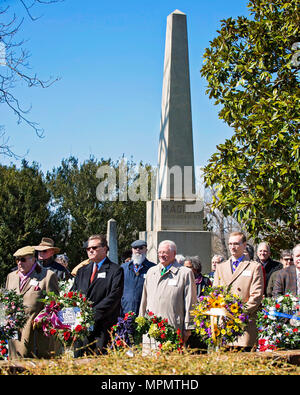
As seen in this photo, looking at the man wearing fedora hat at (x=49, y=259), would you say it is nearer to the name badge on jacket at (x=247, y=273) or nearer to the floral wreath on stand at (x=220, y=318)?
the name badge on jacket at (x=247, y=273)

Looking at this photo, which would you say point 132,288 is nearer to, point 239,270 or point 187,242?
point 239,270

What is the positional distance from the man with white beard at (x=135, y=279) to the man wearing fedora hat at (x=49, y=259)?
1424 mm

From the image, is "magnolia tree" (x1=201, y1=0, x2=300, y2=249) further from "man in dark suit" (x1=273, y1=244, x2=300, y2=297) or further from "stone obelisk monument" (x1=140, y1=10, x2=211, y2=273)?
"man in dark suit" (x1=273, y1=244, x2=300, y2=297)

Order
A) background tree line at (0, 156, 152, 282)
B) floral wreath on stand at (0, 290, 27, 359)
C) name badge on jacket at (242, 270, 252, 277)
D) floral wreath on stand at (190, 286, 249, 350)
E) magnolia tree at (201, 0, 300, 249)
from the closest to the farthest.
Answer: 1. floral wreath on stand at (190, 286, 249, 350)
2. floral wreath on stand at (0, 290, 27, 359)
3. name badge on jacket at (242, 270, 252, 277)
4. magnolia tree at (201, 0, 300, 249)
5. background tree line at (0, 156, 152, 282)

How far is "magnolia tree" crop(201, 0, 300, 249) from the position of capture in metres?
10.3

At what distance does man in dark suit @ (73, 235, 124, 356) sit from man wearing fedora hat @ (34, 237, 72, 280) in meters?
2.27

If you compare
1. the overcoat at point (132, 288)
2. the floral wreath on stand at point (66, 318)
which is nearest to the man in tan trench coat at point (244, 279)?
the overcoat at point (132, 288)

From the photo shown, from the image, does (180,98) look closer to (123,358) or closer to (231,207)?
(231,207)

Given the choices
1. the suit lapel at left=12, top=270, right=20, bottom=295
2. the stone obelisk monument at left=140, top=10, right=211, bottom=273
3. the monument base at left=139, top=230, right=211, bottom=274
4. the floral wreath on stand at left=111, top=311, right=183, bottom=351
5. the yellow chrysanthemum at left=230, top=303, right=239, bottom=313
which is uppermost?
the stone obelisk monument at left=140, top=10, right=211, bottom=273

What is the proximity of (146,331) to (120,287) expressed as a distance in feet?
2.41

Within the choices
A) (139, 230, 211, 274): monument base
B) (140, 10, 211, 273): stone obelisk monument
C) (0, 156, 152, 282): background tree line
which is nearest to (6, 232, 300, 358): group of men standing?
(139, 230, 211, 274): monument base

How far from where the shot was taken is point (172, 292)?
606 centimetres

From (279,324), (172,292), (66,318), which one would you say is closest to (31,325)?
(66,318)
